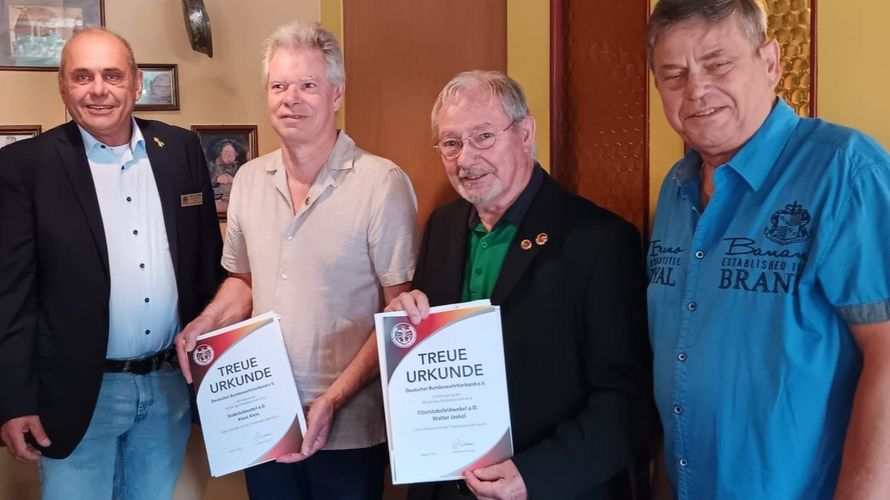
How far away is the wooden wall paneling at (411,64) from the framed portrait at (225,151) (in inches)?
14.8

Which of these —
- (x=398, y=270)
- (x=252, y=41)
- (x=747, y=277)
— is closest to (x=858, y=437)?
(x=747, y=277)

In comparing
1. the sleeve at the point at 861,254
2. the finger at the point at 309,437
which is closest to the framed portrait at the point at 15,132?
the finger at the point at 309,437

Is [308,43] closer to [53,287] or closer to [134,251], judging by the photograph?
[134,251]

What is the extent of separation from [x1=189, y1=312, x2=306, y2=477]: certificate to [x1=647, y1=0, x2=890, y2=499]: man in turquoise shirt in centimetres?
89

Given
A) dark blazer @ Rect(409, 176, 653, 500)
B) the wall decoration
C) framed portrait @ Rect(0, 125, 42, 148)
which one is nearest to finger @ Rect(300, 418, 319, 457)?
dark blazer @ Rect(409, 176, 653, 500)

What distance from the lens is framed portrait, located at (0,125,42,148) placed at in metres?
2.53

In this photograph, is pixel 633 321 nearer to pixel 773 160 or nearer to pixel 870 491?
pixel 773 160

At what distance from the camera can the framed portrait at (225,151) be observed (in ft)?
8.81

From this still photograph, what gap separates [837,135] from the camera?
1188mm

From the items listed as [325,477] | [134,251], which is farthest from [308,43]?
[325,477]

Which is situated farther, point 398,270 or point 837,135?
point 398,270

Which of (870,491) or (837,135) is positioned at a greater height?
(837,135)

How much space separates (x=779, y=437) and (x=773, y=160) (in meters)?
0.47

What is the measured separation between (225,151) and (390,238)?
1.10m
